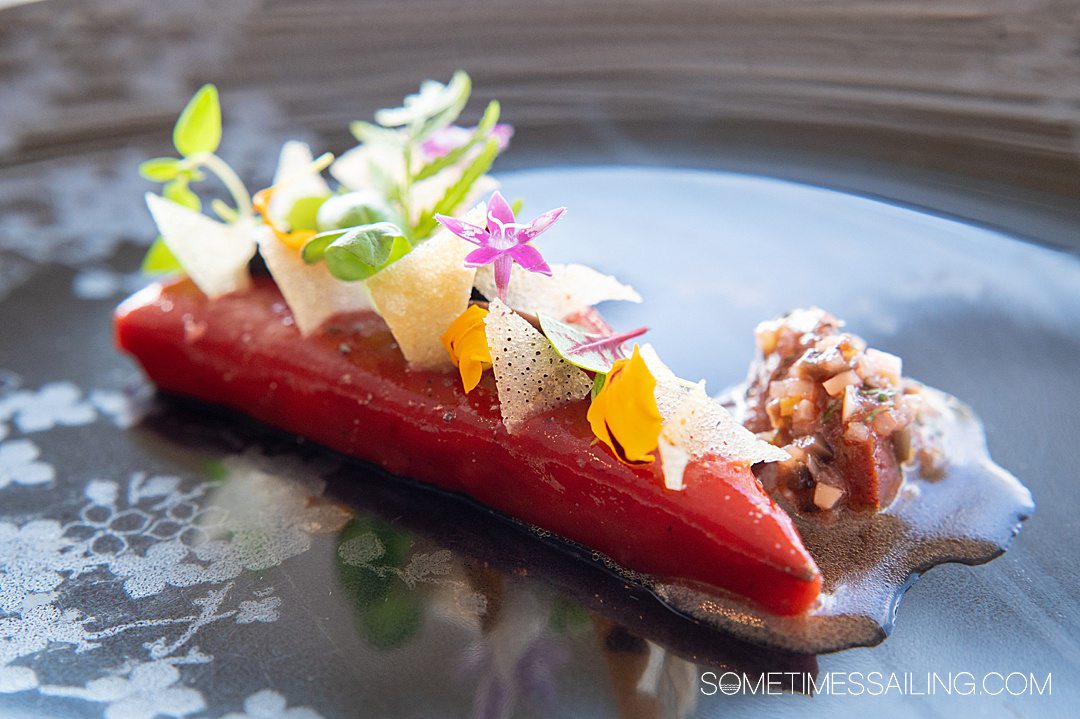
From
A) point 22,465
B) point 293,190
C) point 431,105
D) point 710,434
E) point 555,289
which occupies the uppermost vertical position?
point 431,105

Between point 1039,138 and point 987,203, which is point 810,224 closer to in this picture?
point 987,203

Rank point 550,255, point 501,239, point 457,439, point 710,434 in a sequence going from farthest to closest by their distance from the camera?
point 550,255
point 457,439
point 501,239
point 710,434

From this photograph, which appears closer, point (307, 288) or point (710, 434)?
point (710, 434)

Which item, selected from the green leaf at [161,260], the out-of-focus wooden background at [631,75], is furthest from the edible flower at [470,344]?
the out-of-focus wooden background at [631,75]

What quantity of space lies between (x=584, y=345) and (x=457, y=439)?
0.33 metres

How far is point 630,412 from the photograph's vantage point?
174cm

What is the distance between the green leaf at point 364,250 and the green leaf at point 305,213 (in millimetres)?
249

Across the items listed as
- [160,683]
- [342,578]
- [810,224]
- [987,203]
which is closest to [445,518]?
[342,578]

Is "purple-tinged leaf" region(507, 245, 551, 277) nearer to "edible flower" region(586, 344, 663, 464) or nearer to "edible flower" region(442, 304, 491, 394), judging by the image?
"edible flower" region(442, 304, 491, 394)

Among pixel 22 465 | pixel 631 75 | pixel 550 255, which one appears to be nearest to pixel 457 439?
pixel 550 255

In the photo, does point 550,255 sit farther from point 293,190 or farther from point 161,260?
point 161,260

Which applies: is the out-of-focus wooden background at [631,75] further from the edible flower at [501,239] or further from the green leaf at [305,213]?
the edible flower at [501,239]

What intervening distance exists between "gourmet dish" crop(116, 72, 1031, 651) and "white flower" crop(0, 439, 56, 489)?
13.4 inches

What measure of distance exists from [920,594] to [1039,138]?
1.54 m
